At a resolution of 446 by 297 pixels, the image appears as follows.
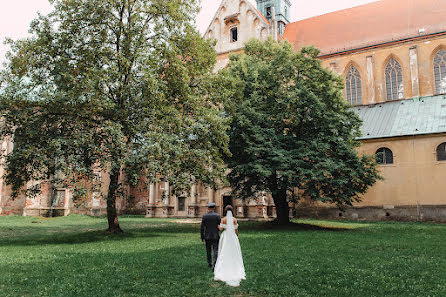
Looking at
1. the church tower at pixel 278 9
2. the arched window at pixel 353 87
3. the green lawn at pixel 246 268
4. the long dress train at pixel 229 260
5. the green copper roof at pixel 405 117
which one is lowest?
the green lawn at pixel 246 268

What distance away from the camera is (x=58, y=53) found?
1591cm

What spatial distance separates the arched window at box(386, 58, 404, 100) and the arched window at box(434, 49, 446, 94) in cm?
269

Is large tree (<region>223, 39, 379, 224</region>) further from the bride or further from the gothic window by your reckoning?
the gothic window

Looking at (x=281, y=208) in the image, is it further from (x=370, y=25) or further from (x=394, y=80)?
Answer: (x=370, y=25)

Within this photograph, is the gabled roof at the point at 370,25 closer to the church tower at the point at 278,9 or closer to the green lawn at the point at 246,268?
the church tower at the point at 278,9

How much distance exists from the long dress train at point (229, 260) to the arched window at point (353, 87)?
2943 centimetres

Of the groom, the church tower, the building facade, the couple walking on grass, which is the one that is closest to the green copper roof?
the building facade

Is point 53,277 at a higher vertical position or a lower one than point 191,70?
lower

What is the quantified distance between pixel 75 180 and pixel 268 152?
1010 centimetres

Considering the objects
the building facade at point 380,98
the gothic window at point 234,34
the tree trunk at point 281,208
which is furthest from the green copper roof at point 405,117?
the gothic window at point 234,34

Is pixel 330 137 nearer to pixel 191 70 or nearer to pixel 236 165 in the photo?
pixel 236 165

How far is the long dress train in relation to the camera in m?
7.61

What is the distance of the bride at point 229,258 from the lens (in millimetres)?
7609

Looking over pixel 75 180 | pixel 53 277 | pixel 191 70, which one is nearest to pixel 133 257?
pixel 53 277
